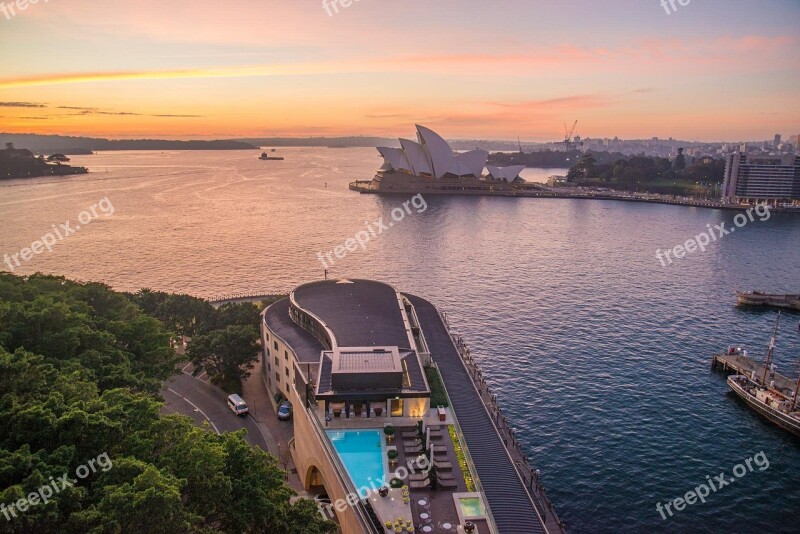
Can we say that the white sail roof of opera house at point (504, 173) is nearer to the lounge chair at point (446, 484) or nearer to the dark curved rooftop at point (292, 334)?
the dark curved rooftop at point (292, 334)

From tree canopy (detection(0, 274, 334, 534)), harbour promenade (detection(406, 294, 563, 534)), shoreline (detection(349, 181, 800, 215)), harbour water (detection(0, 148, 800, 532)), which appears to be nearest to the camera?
tree canopy (detection(0, 274, 334, 534))

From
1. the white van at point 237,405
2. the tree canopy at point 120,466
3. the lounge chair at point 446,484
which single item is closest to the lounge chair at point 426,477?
the lounge chair at point 446,484

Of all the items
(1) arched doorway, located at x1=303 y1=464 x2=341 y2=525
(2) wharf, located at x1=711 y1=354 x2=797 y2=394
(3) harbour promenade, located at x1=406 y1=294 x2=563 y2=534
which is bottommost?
(1) arched doorway, located at x1=303 y1=464 x2=341 y2=525

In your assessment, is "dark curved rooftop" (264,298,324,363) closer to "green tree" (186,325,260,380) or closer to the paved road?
"green tree" (186,325,260,380)

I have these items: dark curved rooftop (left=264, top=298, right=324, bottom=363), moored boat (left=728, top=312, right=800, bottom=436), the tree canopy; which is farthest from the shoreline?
the tree canopy

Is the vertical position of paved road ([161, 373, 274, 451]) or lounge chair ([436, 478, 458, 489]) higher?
lounge chair ([436, 478, 458, 489])

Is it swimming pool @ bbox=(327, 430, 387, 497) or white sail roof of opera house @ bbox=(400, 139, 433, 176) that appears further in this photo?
white sail roof of opera house @ bbox=(400, 139, 433, 176)
